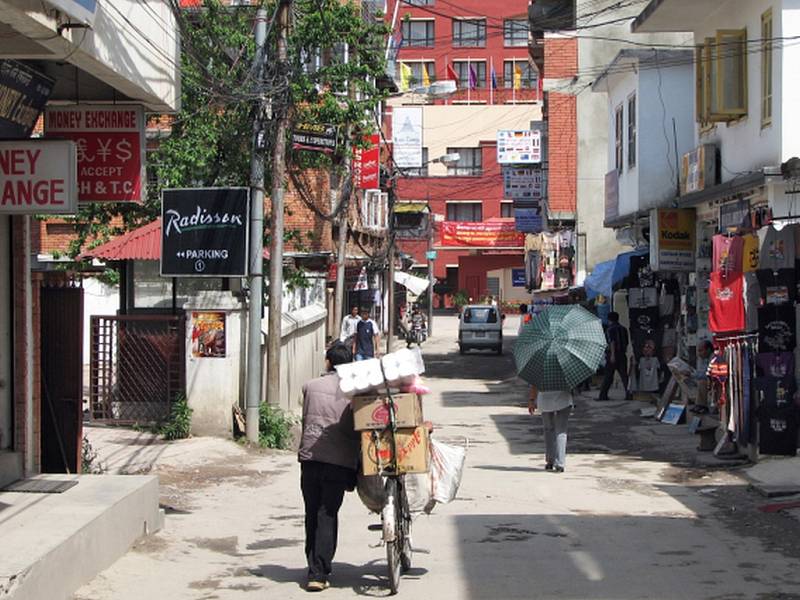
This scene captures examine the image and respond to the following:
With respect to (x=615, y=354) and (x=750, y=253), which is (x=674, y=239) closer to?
(x=615, y=354)

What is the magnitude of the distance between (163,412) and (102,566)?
28.9 ft

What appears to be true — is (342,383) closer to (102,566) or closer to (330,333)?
(102,566)

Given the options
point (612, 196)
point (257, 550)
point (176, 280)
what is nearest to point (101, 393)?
point (176, 280)

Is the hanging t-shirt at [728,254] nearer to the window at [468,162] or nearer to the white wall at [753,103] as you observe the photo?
the white wall at [753,103]

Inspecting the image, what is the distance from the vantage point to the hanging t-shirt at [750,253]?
1491cm

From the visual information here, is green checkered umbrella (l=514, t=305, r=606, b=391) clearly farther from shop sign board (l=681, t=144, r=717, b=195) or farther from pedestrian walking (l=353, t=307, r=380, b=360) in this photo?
pedestrian walking (l=353, t=307, r=380, b=360)

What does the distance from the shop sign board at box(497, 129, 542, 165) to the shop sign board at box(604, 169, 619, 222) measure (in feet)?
51.2

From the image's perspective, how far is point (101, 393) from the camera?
58.6ft

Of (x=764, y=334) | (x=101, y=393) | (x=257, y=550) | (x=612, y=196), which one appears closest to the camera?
(x=257, y=550)

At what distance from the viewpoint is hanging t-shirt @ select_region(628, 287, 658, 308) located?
23.7 meters

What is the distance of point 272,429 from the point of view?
56.9 feet

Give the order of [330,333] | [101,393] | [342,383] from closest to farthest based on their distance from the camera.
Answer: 1. [342,383]
2. [101,393]
3. [330,333]

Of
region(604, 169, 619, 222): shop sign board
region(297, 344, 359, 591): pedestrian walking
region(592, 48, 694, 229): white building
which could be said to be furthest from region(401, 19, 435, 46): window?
region(297, 344, 359, 591): pedestrian walking

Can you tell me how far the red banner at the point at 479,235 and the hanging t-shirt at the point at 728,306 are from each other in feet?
194
